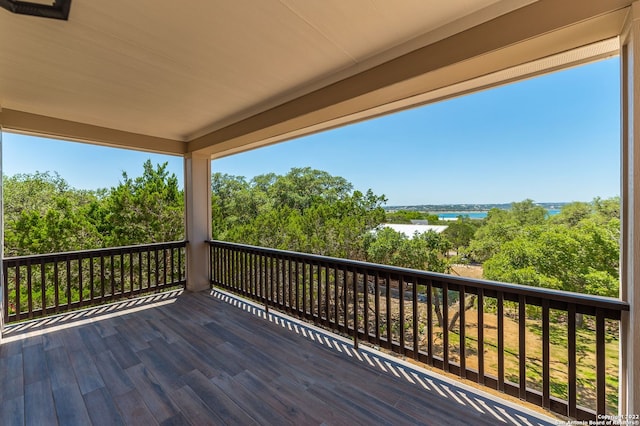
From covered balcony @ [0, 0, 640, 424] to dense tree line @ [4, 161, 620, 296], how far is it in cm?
333

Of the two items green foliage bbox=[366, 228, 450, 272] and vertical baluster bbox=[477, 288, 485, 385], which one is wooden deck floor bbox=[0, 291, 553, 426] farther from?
green foliage bbox=[366, 228, 450, 272]

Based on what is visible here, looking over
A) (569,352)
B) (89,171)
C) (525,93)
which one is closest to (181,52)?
(569,352)

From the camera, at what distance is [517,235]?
5.61 m

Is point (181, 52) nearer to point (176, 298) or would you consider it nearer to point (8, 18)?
point (8, 18)

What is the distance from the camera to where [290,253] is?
10.8 feet

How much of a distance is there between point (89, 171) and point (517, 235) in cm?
1346

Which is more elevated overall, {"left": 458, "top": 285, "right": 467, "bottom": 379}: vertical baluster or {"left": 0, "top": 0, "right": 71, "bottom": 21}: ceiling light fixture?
{"left": 0, "top": 0, "right": 71, "bottom": 21}: ceiling light fixture

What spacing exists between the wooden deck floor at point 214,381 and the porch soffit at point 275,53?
94.6 inches

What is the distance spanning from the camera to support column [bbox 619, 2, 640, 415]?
1.30 m

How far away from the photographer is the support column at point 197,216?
4484mm

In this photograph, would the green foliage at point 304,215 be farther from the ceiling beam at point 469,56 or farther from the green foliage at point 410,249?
the ceiling beam at point 469,56

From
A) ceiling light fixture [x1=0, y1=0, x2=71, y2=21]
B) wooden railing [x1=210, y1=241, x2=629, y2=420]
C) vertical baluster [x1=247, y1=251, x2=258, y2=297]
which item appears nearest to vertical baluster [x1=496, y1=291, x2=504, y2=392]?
wooden railing [x1=210, y1=241, x2=629, y2=420]

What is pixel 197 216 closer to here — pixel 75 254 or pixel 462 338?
pixel 75 254

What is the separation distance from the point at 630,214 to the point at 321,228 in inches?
291
